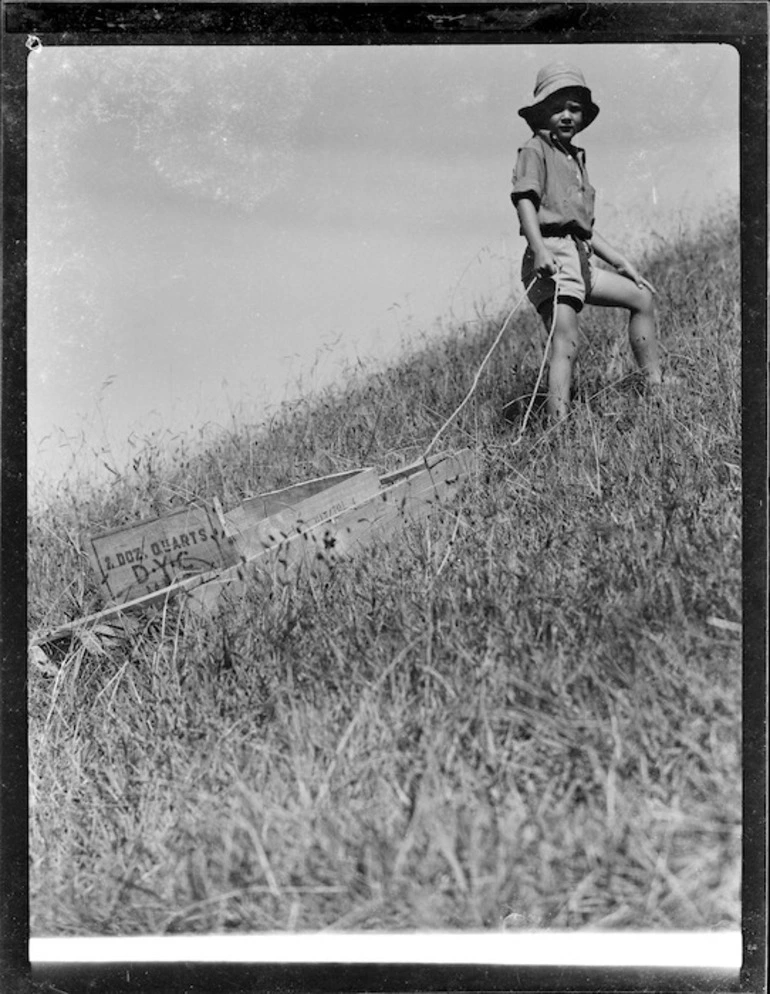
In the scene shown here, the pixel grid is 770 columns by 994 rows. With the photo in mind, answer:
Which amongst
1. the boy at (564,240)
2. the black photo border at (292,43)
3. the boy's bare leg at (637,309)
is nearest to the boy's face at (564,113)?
the boy at (564,240)

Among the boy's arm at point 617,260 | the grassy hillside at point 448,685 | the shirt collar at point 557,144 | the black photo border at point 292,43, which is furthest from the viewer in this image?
the boy's arm at point 617,260

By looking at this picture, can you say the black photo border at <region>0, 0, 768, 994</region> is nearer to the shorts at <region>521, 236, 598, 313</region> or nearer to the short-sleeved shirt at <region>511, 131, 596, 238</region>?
the short-sleeved shirt at <region>511, 131, 596, 238</region>

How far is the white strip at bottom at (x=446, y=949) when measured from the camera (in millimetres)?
2516

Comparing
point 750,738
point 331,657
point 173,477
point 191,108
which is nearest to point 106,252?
point 191,108

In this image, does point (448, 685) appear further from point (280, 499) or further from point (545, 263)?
point (545, 263)

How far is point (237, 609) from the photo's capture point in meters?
2.84

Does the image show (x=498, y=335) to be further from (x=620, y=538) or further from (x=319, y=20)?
(x=319, y=20)

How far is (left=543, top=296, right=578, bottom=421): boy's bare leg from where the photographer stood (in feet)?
9.75

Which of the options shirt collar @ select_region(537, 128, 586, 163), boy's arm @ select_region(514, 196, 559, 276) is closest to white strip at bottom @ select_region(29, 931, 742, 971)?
boy's arm @ select_region(514, 196, 559, 276)

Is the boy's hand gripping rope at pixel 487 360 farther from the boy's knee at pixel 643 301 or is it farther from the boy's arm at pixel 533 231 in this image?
the boy's knee at pixel 643 301

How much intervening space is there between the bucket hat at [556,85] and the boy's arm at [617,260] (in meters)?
0.29

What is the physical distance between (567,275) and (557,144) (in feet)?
1.07

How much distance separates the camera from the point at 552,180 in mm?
2809

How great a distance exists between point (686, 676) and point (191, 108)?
179 centimetres
